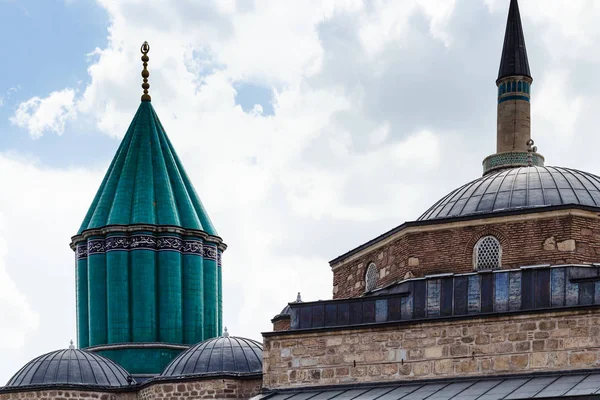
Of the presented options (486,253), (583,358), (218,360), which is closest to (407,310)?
(486,253)

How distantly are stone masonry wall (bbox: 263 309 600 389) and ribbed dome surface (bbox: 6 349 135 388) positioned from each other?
34.5ft

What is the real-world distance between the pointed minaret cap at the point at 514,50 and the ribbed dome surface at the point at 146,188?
974 centimetres

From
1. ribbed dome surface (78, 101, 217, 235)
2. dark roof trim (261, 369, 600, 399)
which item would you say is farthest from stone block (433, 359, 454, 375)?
ribbed dome surface (78, 101, 217, 235)

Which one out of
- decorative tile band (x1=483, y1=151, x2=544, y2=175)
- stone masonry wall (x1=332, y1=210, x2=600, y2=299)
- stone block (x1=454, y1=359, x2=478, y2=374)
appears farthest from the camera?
decorative tile band (x1=483, y1=151, x2=544, y2=175)

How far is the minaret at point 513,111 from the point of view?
35.1m

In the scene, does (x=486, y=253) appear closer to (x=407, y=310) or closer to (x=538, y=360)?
(x=407, y=310)

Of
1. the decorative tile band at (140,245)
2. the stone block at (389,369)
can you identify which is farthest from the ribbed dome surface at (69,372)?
Answer: the stone block at (389,369)

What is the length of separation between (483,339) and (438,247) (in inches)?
156

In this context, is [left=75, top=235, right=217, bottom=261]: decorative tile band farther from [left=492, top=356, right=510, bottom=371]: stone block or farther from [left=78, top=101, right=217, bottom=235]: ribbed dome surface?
[left=492, top=356, right=510, bottom=371]: stone block

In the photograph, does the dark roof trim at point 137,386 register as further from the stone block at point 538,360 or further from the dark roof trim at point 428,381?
the stone block at point 538,360

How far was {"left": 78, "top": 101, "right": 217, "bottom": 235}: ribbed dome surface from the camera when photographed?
42.1 metres

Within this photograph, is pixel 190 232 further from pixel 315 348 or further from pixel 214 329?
pixel 315 348

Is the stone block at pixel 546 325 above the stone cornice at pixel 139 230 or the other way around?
the other way around

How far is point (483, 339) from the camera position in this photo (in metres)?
24.0
